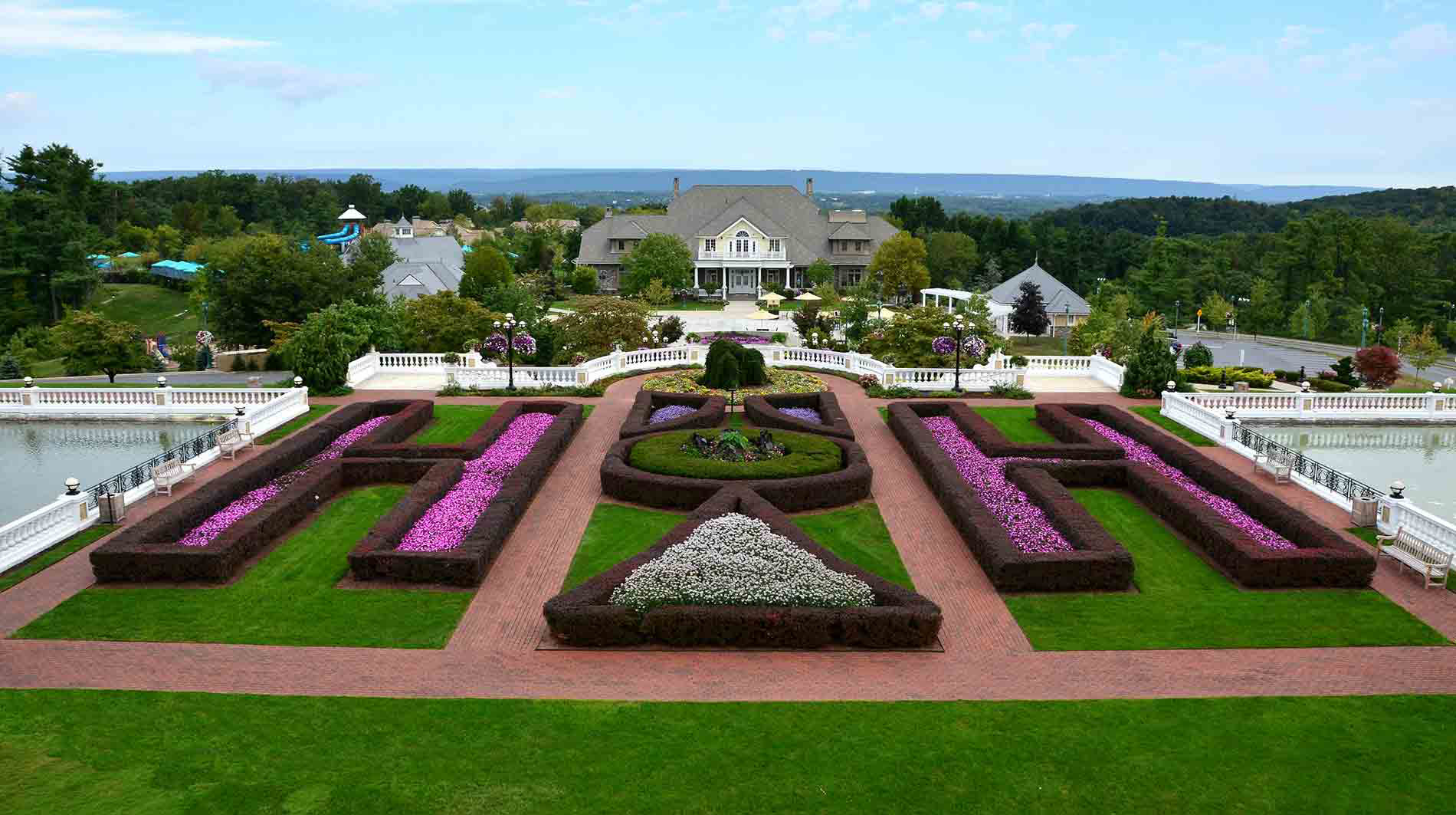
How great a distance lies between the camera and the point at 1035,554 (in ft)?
63.2

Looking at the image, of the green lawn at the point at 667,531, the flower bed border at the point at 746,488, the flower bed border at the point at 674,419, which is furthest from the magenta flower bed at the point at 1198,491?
the flower bed border at the point at 674,419

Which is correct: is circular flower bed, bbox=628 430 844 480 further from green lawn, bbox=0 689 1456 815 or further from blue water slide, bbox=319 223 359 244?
blue water slide, bbox=319 223 359 244

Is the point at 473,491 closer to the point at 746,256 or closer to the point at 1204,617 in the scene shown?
the point at 1204,617

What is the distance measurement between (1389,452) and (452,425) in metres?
28.0

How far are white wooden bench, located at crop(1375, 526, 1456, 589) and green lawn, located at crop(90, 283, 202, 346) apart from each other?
76369 mm

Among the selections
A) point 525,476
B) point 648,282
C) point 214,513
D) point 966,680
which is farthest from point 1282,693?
point 648,282

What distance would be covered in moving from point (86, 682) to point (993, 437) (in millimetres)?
21608

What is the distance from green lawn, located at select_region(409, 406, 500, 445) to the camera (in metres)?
30.5

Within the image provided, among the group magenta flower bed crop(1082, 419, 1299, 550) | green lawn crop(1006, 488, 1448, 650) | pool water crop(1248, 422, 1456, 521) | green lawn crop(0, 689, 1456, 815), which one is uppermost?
magenta flower bed crop(1082, 419, 1299, 550)

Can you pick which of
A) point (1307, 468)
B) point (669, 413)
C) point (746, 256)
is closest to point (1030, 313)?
point (746, 256)

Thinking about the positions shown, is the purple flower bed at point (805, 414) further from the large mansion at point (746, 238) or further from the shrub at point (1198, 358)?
the large mansion at point (746, 238)

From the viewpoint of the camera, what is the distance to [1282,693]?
15.1 metres

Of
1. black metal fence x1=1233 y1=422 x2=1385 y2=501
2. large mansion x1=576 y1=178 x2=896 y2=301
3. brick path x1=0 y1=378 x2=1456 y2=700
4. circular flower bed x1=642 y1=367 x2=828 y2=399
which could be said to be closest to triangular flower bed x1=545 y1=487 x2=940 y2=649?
brick path x1=0 y1=378 x2=1456 y2=700

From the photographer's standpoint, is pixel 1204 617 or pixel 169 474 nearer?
pixel 1204 617
